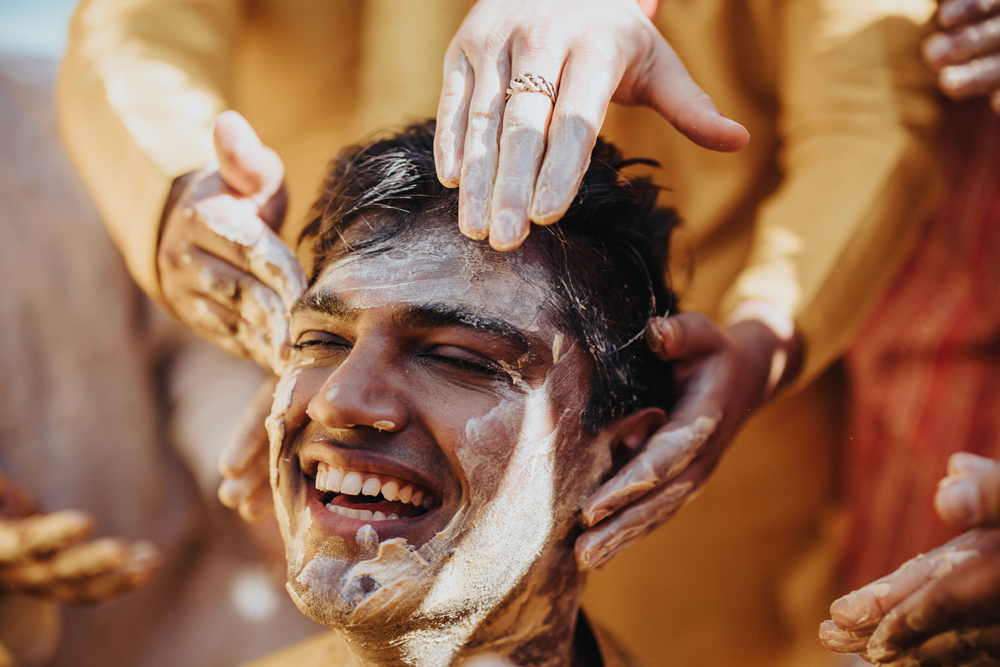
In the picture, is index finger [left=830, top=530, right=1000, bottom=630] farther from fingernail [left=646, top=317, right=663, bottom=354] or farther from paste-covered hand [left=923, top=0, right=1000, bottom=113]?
paste-covered hand [left=923, top=0, right=1000, bottom=113]

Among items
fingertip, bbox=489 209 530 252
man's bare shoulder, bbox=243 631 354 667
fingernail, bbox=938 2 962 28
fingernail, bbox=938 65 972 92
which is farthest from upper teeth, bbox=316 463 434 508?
fingernail, bbox=938 2 962 28

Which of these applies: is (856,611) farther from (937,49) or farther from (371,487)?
(937,49)

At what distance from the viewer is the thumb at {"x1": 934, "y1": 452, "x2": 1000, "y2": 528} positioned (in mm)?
965

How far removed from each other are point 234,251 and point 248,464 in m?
0.46

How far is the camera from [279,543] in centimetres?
282

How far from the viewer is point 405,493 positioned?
44.6 inches

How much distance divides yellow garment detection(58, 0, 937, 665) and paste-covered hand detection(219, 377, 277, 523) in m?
0.41

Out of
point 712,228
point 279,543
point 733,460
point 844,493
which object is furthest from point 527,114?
point 279,543

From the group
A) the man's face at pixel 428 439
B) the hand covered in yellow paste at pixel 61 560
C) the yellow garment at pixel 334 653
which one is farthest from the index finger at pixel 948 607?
the hand covered in yellow paste at pixel 61 560

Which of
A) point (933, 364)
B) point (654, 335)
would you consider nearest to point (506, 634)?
point (654, 335)

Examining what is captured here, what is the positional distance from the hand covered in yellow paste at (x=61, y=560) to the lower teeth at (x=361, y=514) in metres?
1.16

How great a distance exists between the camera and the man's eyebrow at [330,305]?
1.17 m

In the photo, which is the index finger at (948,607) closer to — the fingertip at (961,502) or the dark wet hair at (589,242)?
the fingertip at (961,502)

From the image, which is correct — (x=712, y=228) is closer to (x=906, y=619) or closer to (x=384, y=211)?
(x=384, y=211)
